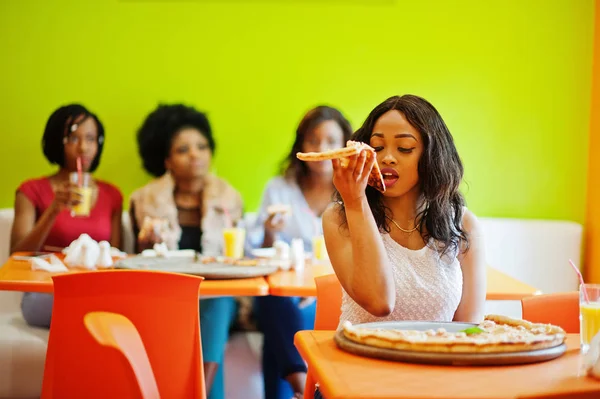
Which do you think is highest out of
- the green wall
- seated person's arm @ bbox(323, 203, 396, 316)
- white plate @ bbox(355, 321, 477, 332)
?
the green wall

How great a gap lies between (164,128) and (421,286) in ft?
8.07

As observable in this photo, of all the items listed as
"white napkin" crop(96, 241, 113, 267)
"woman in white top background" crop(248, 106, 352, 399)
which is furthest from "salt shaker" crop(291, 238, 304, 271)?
"white napkin" crop(96, 241, 113, 267)

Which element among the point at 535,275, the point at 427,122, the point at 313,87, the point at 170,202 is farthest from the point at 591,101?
the point at 427,122

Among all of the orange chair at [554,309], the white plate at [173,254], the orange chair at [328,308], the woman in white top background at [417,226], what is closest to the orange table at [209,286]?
the orange chair at [328,308]

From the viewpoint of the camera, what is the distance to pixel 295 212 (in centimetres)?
384

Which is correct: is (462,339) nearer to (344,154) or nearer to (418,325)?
(418,325)

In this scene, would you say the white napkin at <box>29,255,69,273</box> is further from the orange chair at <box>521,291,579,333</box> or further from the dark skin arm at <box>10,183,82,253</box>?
the orange chair at <box>521,291,579,333</box>

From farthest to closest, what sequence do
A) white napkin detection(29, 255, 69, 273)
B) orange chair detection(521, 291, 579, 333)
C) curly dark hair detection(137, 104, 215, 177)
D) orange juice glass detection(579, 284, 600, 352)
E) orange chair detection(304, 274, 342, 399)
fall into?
curly dark hair detection(137, 104, 215, 177) → white napkin detection(29, 255, 69, 273) → orange chair detection(304, 274, 342, 399) → orange chair detection(521, 291, 579, 333) → orange juice glass detection(579, 284, 600, 352)

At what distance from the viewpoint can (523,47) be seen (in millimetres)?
4453

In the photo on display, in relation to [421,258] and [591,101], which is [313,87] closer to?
[591,101]

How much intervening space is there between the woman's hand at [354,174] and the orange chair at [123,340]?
58 centimetres

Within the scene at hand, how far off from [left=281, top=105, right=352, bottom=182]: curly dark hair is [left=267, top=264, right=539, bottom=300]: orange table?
87 centimetres

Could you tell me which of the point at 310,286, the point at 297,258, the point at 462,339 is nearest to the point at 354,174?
the point at 462,339

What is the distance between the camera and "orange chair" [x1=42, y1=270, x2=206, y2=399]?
210 cm
